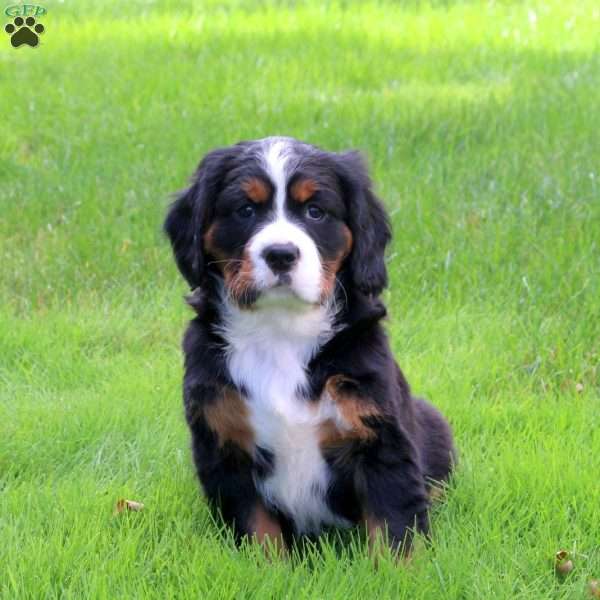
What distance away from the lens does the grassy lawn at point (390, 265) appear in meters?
3.55

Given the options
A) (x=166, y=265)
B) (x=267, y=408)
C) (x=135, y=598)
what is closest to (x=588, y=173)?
(x=166, y=265)

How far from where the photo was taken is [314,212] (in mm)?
3498

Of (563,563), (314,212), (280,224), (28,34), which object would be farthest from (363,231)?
(28,34)

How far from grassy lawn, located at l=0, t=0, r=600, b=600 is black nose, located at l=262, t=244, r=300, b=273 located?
0.88 meters

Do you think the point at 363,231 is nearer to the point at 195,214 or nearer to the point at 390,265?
the point at 195,214

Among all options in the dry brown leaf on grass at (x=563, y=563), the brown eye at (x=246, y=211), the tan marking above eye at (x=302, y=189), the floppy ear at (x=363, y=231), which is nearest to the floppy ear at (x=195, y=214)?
the brown eye at (x=246, y=211)

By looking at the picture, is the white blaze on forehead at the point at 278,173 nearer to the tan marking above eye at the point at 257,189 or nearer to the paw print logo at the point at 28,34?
the tan marking above eye at the point at 257,189

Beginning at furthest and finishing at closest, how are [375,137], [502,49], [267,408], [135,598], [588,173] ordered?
[502,49] < [375,137] < [588,173] < [267,408] < [135,598]

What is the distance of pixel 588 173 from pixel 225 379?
12.6 feet

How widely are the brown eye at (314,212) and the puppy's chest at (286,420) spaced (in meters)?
0.41

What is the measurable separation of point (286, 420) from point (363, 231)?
2.09ft

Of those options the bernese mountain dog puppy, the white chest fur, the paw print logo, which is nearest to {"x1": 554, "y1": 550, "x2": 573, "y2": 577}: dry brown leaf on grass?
the bernese mountain dog puppy

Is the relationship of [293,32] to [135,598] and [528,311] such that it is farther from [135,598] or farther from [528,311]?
[135,598]

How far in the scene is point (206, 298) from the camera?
3.72 metres
